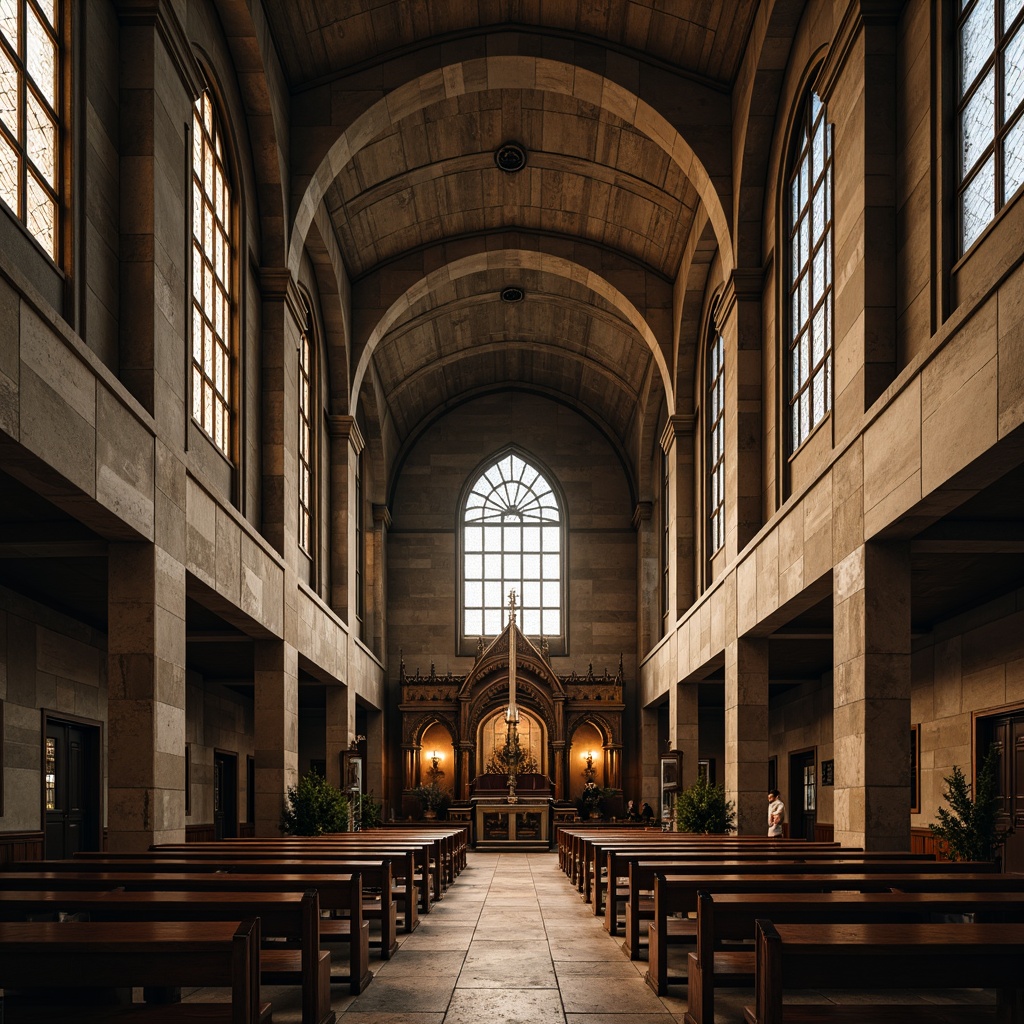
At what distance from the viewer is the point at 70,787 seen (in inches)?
725

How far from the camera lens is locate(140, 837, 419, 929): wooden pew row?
33.6 feet

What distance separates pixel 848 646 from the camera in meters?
13.4

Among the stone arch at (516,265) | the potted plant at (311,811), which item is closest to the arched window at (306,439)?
the stone arch at (516,265)

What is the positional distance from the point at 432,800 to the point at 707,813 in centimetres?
1449

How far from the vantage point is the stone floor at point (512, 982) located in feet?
25.8

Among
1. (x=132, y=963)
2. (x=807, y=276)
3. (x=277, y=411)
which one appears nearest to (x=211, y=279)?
(x=277, y=411)

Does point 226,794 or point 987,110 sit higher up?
point 987,110

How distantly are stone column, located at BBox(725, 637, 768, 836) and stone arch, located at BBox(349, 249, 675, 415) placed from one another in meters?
8.10

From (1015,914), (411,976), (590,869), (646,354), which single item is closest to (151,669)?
(411,976)

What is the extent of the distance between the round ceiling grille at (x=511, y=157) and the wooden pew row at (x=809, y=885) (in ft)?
58.2

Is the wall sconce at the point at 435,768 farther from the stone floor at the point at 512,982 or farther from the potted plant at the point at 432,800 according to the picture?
the stone floor at the point at 512,982

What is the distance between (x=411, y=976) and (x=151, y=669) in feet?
16.2

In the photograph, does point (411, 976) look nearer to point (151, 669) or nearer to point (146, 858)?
point (146, 858)

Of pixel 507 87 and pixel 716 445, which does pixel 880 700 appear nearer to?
pixel 716 445
